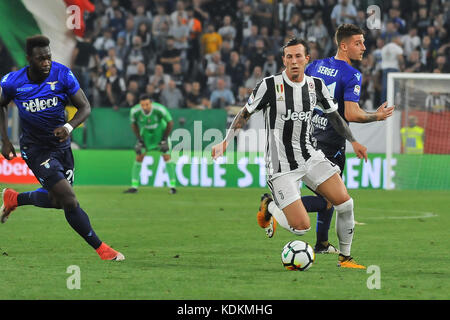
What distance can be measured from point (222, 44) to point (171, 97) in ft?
7.11

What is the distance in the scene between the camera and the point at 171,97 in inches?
824

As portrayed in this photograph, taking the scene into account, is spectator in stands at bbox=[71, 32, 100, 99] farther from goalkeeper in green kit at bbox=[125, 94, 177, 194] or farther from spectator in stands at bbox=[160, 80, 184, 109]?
goalkeeper in green kit at bbox=[125, 94, 177, 194]

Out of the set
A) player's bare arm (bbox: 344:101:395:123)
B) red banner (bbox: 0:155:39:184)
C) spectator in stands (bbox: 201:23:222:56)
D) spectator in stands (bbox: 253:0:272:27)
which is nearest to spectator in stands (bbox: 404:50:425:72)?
spectator in stands (bbox: 253:0:272:27)

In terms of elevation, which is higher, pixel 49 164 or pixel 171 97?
pixel 49 164

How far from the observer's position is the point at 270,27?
22719 mm

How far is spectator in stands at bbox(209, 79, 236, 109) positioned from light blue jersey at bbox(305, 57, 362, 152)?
37.9ft

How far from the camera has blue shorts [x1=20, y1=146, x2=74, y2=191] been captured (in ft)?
27.1

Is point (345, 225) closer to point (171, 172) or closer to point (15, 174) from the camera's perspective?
point (171, 172)

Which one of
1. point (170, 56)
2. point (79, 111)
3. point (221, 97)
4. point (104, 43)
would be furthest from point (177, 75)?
point (79, 111)

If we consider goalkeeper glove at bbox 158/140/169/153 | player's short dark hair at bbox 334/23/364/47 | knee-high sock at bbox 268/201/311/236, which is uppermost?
player's short dark hair at bbox 334/23/364/47

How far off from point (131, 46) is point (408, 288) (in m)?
16.3
